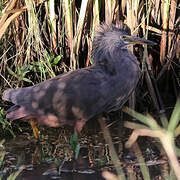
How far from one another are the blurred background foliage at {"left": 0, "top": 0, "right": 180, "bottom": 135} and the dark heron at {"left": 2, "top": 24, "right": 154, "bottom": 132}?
267 millimetres

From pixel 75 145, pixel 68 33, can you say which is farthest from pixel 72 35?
pixel 75 145

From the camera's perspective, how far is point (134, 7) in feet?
15.7

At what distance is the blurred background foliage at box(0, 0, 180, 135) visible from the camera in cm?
476

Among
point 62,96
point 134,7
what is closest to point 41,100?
point 62,96

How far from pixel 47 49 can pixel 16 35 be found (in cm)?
42

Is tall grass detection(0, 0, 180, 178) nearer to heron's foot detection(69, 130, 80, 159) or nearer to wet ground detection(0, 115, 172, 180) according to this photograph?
wet ground detection(0, 115, 172, 180)

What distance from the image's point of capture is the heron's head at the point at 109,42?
4746 mm

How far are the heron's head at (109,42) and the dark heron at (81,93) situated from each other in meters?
0.02

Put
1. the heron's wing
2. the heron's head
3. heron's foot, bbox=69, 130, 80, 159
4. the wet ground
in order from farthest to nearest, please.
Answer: the heron's head → the heron's wing → heron's foot, bbox=69, 130, 80, 159 → the wet ground

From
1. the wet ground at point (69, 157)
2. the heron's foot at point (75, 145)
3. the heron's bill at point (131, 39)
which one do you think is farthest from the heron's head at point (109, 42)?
the heron's foot at point (75, 145)

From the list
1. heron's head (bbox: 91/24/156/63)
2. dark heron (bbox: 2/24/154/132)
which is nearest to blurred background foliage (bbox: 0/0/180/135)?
heron's head (bbox: 91/24/156/63)

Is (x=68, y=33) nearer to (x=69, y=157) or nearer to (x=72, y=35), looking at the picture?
(x=72, y=35)

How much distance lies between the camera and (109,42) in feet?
15.7

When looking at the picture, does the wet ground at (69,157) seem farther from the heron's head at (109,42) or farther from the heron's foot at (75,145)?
the heron's head at (109,42)
